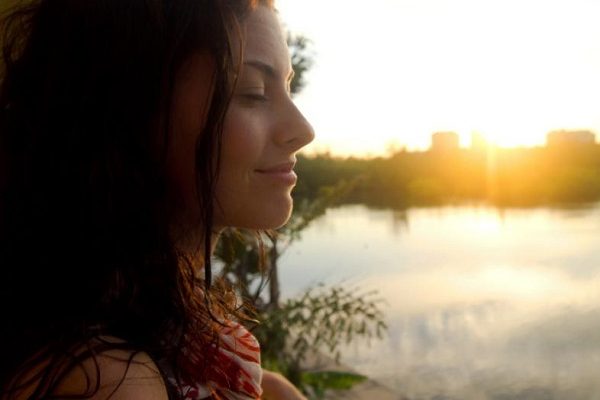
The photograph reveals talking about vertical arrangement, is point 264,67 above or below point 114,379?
above

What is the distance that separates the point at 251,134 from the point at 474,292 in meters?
6.05

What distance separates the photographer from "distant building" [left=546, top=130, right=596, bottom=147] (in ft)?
18.9

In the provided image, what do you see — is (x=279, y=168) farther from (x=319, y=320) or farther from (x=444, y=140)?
(x=444, y=140)

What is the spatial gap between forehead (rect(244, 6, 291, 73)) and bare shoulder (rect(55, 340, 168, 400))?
0.40 meters

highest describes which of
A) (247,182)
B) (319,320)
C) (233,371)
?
(247,182)

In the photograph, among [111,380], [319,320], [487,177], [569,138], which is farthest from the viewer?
[487,177]

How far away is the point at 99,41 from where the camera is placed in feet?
2.27

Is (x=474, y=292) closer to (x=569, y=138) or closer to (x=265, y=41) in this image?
(x=569, y=138)

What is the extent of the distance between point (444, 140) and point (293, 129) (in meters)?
5.54

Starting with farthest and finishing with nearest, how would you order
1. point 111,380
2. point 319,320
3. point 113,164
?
point 319,320, point 113,164, point 111,380

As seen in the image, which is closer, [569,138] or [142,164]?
[142,164]

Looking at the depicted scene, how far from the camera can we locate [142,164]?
2.30ft

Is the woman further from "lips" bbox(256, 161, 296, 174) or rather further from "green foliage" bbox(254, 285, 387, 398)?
"green foliage" bbox(254, 285, 387, 398)

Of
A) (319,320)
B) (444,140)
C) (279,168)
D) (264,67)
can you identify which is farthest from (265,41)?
(444,140)
